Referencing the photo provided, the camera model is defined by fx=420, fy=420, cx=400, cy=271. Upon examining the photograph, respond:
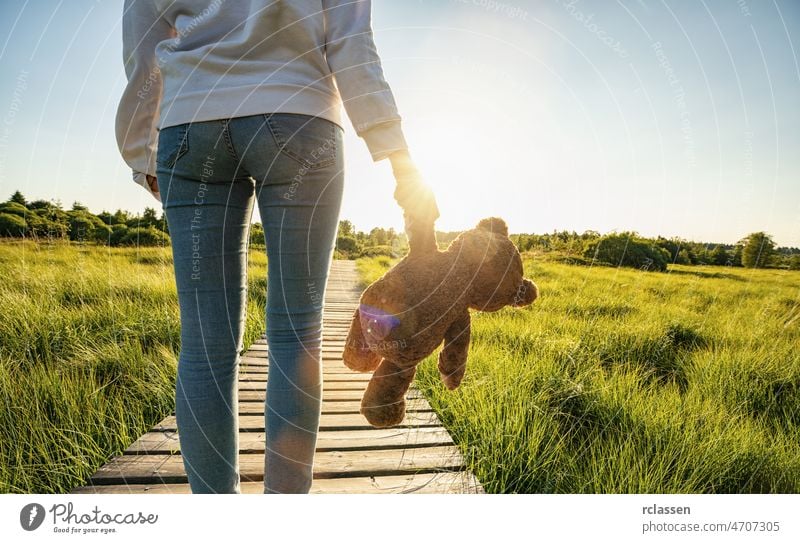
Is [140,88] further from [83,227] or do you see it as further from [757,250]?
[757,250]

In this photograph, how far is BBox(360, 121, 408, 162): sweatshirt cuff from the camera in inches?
30.5

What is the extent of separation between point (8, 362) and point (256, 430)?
968 millimetres

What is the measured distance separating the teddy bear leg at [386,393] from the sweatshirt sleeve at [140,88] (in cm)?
72

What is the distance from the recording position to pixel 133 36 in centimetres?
86

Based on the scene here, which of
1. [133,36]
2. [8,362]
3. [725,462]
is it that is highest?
[133,36]

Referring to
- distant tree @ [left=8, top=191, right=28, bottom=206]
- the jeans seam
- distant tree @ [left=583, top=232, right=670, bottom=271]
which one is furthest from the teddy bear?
distant tree @ [left=8, top=191, right=28, bottom=206]

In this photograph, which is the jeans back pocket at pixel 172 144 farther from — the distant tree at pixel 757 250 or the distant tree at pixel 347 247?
the distant tree at pixel 347 247

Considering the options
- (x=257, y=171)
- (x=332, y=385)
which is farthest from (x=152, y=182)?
(x=332, y=385)

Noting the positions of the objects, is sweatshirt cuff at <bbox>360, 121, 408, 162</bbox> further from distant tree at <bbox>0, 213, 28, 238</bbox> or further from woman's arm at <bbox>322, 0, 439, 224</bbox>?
distant tree at <bbox>0, 213, 28, 238</bbox>

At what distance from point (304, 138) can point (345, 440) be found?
1.03 metres

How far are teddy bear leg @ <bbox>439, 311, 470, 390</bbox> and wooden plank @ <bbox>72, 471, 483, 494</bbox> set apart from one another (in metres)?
0.43

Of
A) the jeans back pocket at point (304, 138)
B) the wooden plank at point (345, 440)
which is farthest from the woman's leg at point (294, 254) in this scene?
the wooden plank at point (345, 440)
